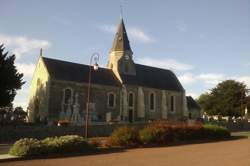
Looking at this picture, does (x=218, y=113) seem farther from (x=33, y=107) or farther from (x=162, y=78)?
(x=33, y=107)

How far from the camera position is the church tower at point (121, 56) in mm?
53188

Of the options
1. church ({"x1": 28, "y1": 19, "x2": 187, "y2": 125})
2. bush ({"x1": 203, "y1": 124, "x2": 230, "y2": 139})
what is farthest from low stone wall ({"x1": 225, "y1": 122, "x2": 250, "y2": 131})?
bush ({"x1": 203, "y1": 124, "x2": 230, "y2": 139})

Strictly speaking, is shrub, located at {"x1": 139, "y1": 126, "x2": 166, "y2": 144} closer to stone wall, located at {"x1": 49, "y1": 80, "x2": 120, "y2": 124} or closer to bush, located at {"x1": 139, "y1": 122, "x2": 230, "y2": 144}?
bush, located at {"x1": 139, "y1": 122, "x2": 230, "y2": 144}

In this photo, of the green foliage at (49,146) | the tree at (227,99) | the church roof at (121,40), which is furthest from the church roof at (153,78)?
the green foliage at (49,146)

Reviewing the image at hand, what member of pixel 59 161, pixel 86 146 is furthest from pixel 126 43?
pixel 59 161

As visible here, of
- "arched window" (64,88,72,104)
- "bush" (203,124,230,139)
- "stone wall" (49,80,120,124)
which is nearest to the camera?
"bush" (203,124,230,139)

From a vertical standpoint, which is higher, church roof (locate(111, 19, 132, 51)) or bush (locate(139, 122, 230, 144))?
church roof (locate(111, 19, 132, 51))

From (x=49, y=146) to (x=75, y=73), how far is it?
3018 cm

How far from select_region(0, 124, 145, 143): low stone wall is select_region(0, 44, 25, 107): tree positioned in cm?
899

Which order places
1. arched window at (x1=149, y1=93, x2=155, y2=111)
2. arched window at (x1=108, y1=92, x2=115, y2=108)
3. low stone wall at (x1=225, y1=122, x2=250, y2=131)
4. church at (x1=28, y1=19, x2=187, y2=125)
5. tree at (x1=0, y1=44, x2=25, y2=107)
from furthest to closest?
arched window at (x1=149, y1=93, x2=155, y2=111)
arched window at (x1=108, y1=92, x2=115, y2=108)
low stone wall at (x1=225, y1=122, x2=250, y2=131)
church at (x1=28, y1=19, x2=187, y2=125)
tree at (x1=0, y1=44, x2=25, y2=107)

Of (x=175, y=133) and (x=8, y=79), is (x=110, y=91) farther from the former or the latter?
(x=175, y=133)

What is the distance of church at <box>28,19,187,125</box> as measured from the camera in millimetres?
43375

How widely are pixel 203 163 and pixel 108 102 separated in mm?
33618

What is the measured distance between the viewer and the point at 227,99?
61031 mm
